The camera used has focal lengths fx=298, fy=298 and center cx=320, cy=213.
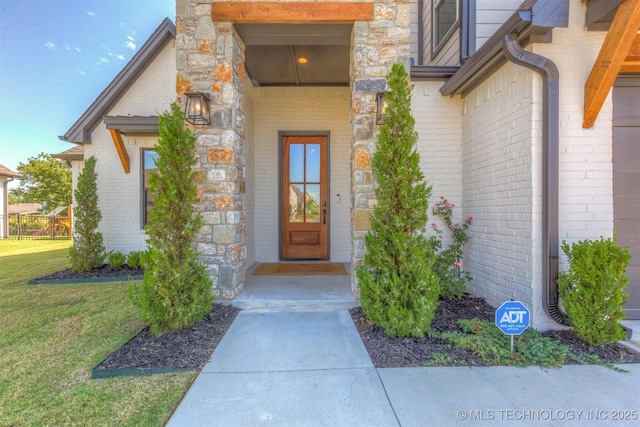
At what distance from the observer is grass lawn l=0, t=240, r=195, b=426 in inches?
67.7

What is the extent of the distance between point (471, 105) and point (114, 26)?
8.10 meters

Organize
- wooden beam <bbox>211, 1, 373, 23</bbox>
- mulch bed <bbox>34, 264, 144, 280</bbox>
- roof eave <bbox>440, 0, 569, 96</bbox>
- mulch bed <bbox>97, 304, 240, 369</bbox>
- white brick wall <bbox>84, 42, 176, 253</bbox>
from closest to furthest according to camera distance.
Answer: mulch bed <bbox>97, 304, 240, 369</bbox>
roof eave <bbox>440, 0, 569, 96</bbox>
wooden beam <bbox>211, 1, 373, 23</bbox>
mulch bed <bbox>34, 264, 144, 280</bbox>
white brick wall <bbox>84, 42, 176, 253</bbox>

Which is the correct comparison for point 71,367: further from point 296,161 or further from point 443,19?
point 443,19

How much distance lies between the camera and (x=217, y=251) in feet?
11.1

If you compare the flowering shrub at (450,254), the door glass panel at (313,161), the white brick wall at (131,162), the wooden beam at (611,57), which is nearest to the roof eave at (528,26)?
the wooden beam at (611,57)

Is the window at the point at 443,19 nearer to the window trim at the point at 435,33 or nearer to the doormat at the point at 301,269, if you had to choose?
the window trim at the point at 435,33

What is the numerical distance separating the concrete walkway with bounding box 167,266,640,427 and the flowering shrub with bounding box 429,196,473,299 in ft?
4.58

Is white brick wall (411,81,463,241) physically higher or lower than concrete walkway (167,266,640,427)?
higher

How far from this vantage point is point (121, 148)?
18.0ft

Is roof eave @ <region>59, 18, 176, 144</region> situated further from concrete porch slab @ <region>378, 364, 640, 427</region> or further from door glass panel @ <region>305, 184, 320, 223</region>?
concrete porch slab @ <region>378, 364, 640, 427</region>

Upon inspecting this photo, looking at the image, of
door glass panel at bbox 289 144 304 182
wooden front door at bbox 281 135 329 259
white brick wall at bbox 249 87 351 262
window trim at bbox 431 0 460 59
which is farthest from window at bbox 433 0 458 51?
door glass panel at bbox 289 144 304 182

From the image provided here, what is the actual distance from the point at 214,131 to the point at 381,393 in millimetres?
2987

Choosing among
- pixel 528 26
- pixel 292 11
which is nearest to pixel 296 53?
pixel 292 11

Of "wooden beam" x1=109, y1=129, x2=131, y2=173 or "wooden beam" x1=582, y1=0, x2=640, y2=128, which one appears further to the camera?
"wooden beam" x1=109, y1=129, x2=131, y2=173
